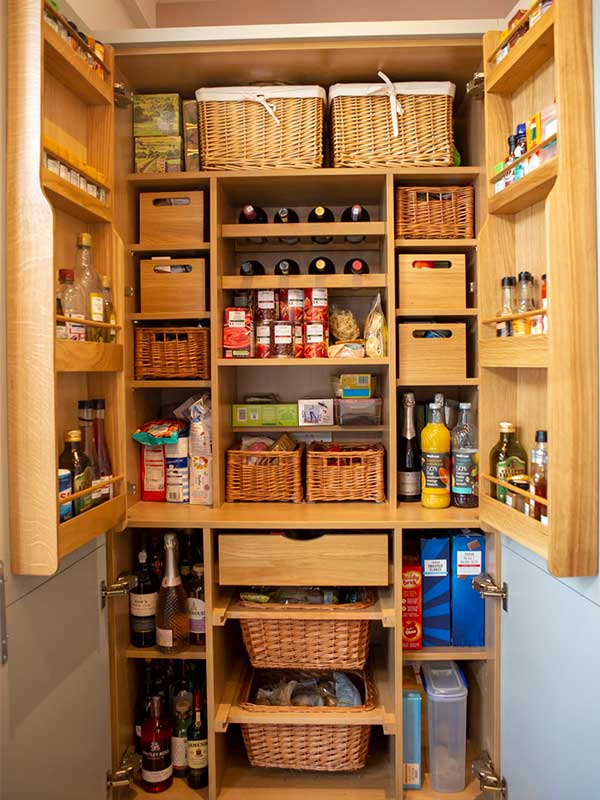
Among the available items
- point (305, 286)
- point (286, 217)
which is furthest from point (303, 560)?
point (286, 217)

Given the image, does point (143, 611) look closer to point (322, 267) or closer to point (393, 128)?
point (322, 267)

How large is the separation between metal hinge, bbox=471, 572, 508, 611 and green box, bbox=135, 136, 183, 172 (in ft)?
5.27

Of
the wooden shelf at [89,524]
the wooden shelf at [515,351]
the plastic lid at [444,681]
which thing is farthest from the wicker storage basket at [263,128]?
the plastic lid at [444,681]

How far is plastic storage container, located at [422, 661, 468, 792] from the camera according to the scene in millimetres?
1951

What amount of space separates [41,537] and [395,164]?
1495 mm

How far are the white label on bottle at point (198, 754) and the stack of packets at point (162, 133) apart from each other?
6.06 feet

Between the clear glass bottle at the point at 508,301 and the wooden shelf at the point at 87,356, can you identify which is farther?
the clear glass bottle at the point at 508,301

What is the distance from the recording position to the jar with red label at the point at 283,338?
2.11m

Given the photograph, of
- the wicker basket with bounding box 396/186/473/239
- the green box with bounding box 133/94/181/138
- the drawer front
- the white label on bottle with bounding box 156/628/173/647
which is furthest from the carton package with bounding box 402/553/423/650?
the green box with bounding box 133/94/181/138

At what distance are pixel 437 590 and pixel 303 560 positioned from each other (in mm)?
450

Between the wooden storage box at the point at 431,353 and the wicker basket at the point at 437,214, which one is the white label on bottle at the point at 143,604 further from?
the wicker basket at the point at 437,214

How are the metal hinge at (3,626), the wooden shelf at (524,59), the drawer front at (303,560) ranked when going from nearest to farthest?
the metal hinge at (3,626), the wooden shelf at (524,59), the drawer front at (303,560)

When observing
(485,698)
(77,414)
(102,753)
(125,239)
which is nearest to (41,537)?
(77,414)

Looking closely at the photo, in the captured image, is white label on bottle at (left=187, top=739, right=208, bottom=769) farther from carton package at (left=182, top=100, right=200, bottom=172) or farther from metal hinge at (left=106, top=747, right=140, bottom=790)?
carton package at (left=182, top=100, right=200, bottom=172)
